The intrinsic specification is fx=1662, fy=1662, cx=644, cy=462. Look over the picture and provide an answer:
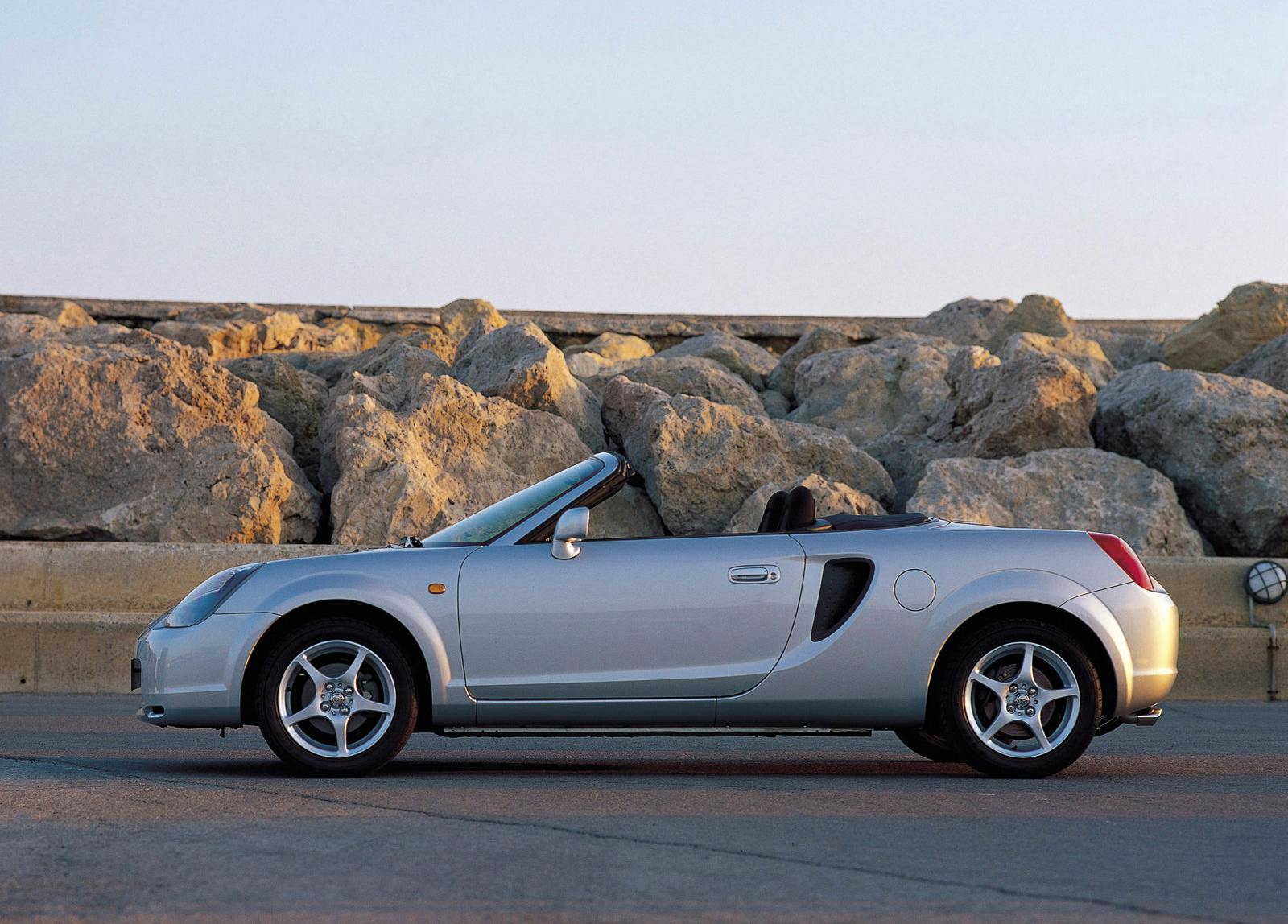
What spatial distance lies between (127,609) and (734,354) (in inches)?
421

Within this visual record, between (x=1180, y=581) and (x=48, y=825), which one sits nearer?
(x=48, y=825)

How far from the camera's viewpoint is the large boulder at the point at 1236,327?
20.4m

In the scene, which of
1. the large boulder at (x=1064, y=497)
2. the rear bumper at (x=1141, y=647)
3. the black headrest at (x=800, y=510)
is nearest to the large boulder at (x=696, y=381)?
the large boulder at (x=1064, y=497)

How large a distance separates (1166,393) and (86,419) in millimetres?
9558

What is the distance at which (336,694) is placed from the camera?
7.06 metres

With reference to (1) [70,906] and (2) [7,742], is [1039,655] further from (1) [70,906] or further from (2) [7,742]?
(2) [7,742]

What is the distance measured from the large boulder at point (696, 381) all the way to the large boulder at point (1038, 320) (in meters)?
6.41

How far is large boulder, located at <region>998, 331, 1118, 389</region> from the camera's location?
19172 mm

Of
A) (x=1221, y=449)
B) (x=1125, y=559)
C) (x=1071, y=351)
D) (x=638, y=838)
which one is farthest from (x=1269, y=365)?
(x=638, y=838)

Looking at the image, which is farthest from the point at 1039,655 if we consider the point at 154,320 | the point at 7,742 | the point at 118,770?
the point at 154,320

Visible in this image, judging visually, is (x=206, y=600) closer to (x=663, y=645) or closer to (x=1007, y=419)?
(x=663, y=645)

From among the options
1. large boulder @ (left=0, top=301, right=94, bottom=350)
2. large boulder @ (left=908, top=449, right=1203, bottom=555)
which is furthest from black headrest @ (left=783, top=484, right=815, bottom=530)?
large boulder @ (left=0, top=301, right=94, bottom=350)

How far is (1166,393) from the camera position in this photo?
15102mm

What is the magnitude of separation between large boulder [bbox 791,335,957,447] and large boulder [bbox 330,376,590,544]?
4192 mm
